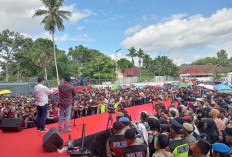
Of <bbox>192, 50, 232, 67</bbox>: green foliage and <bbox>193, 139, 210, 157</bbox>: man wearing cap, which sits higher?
<bbox>192, 50, 232, 67</bbox>: green foliage

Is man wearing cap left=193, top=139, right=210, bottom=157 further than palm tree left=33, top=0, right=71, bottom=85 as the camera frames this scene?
No

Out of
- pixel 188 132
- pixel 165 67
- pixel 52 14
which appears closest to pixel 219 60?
pixel 165 67

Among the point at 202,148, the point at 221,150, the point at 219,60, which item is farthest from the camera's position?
the point at 219,60

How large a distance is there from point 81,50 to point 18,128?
57.6 meters

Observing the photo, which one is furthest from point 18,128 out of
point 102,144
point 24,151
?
point 102,144

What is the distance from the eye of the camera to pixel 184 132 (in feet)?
12.0

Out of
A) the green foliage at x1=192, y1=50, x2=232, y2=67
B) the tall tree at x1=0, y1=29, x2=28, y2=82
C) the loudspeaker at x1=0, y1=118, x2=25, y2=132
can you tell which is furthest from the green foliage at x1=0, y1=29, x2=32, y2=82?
the green foliage at x1=192, y1=50, x2=232, y2=67

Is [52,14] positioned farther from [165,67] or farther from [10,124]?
[165,67]

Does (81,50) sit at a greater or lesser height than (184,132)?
greater

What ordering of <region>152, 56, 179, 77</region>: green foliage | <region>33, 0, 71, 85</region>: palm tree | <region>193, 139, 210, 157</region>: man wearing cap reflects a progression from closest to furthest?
<region>193, 139, 210, 157</region>: man wearing cap, <region>33, 0, 71, 85</region>: palm tree, <region>152, 56, 179, 77</region>: green foliage

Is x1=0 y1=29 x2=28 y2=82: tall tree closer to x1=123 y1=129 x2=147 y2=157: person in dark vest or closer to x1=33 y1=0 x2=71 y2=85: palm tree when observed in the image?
x1=33 y1=0 x2=71 y2=85: palm tree

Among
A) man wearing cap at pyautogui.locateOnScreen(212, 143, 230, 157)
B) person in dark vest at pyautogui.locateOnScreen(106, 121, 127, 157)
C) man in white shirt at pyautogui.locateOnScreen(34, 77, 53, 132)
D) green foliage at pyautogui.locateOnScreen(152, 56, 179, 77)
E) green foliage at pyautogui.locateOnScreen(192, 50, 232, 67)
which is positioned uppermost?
green foliage at pyautogui.locateOnScreen(192, 50, 232, 67)

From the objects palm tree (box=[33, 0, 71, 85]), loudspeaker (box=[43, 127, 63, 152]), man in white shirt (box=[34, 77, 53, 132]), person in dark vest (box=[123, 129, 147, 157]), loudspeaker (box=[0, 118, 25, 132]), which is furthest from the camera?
palm tree (box=[33, 0, 71, 85])

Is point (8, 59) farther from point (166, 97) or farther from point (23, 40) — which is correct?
point (166, 97)
